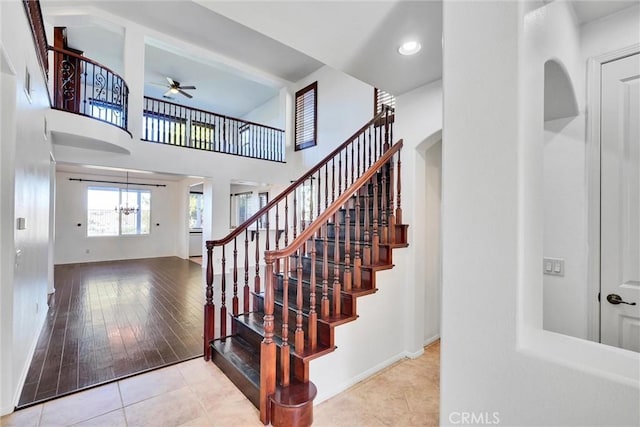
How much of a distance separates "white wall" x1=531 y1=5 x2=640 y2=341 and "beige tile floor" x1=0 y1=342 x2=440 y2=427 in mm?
1102

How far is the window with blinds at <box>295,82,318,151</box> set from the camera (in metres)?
7.04

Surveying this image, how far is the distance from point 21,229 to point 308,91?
6.30 metres

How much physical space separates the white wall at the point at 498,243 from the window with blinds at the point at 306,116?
6.02 meters

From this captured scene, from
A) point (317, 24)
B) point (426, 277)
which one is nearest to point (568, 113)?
point (317, 24)

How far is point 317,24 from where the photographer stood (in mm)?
1890

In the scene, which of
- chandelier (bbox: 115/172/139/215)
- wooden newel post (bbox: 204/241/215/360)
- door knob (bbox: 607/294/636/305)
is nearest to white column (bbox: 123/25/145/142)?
chandelier (bbox: 115/172/139/215)

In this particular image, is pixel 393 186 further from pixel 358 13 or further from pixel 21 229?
pixel 21 229

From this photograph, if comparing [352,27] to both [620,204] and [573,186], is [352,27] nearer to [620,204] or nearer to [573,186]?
[573,186]

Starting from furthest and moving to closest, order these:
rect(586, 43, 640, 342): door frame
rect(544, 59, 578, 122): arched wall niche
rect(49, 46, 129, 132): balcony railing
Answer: rect(49, 46, 129, 132): balcony railing < rect(586, 43, 640, 342): door frame < rect(544, 59, 578, 122): arched wall niche

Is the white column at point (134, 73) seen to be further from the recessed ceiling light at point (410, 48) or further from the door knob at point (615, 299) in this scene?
the door knob at point (615, 299)

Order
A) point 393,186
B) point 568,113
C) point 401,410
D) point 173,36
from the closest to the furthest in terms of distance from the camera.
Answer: point 568,113 → point 401,410 → point 393,186 → point 173,36

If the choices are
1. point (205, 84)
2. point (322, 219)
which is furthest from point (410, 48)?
point (205, 84)

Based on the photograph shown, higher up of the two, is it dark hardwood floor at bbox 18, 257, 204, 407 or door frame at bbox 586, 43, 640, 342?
door frame at bbox 586, 43, 640, 342

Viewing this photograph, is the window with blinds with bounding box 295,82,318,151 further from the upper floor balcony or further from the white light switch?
the white light switch
